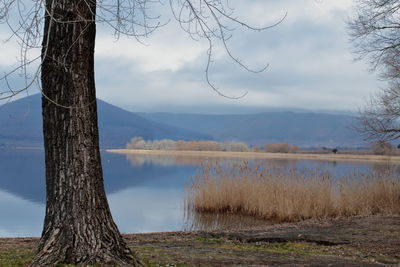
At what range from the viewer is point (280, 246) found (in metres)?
8.08

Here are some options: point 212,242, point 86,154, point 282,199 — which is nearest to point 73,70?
point 86,154

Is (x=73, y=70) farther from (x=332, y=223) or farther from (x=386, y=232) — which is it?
(x=332, y=223)

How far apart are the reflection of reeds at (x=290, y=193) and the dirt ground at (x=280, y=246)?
199cm

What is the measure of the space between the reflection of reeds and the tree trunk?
9591 millimetres

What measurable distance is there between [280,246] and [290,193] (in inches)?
229

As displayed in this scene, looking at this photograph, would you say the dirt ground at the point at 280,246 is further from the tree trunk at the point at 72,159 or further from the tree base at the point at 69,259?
the tree trunk at the point at 72,159

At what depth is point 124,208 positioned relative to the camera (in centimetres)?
1842

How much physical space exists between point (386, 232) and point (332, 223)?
1.77 meters

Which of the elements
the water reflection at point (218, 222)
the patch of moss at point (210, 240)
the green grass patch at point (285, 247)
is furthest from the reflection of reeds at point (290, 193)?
the green grass patch at point (285, 247)

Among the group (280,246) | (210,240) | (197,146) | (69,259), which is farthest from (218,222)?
(197,146)

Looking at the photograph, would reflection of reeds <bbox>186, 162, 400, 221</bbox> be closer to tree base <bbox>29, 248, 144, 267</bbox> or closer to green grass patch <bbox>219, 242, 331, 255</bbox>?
green grass patch <bbox>219, 242, 331, 255</bbox>

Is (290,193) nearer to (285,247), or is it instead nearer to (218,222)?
(218,222)

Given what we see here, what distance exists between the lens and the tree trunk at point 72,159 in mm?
4508

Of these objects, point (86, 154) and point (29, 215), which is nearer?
point (86, 154)
